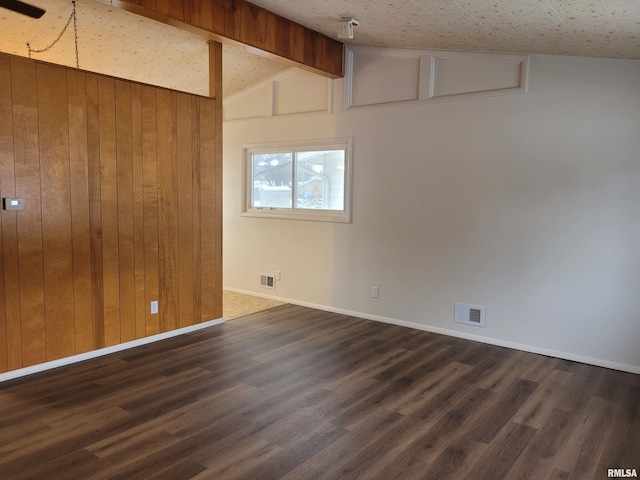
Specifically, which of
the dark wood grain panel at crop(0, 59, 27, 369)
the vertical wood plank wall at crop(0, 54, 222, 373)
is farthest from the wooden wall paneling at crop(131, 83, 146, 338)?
the dark wood grain panel at crop(0, 59, 27, 369)

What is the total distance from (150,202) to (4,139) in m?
1.17

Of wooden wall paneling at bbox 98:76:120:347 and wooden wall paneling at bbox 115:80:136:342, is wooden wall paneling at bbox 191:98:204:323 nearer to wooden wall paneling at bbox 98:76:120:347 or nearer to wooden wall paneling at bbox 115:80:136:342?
wooden wall paneling at bbox 115:80:136:342

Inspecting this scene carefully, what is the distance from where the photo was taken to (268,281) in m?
6.02

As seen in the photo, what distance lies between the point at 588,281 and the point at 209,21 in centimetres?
362

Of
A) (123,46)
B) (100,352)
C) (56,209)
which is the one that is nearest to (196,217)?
(56,209)

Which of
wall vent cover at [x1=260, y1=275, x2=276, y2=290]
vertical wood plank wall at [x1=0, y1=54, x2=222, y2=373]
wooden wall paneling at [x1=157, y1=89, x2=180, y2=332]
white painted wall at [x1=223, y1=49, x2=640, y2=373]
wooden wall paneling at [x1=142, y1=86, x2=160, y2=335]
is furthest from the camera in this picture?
wall vent cover at [x1=260, y1=275, x2=276, y2=290]

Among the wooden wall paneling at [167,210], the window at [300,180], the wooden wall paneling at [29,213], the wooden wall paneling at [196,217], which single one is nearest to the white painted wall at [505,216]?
the window at [300,180]

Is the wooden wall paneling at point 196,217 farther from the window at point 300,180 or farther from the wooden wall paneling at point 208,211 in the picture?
the window at point 300,180

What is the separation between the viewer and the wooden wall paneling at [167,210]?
4.13 m

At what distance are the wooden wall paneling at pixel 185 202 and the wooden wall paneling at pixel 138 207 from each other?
0.37 m

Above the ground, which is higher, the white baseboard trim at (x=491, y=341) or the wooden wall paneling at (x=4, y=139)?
the wooden wall paneling at (x=4, y=139)

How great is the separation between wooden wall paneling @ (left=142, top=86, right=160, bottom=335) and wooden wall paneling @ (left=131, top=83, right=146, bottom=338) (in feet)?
0.10

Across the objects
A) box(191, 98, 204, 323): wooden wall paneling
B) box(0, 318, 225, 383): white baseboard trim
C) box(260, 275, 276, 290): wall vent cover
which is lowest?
box(0, 318, 225, 383): white baseboard trim

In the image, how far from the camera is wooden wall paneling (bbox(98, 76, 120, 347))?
3711 millimetres
